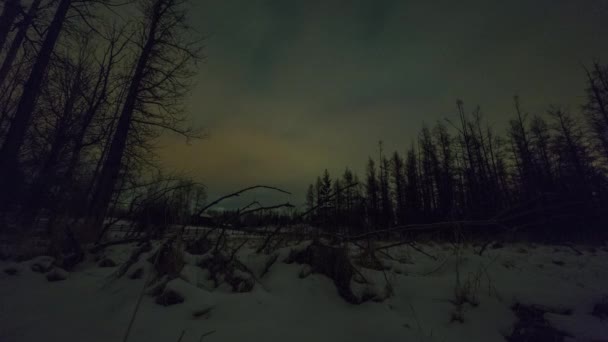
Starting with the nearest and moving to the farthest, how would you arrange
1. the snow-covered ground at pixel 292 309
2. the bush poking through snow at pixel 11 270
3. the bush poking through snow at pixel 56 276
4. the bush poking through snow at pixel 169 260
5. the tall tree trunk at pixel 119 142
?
the snow-covered ground at pixel 292 309 → the bush poking through snow at pixel 169 260 → the bush poking through snow at pixel 56 276 → the bush poking through snow at pixel 11 270 → the tall tree trunk at pixel 119 142

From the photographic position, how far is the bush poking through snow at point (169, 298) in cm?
152

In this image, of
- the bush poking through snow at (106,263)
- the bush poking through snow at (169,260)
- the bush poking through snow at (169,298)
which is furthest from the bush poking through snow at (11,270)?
the bush poking through snow at (169,298)

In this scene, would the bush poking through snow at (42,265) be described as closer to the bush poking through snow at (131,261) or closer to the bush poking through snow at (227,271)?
the bush poking through snow at (131,261)

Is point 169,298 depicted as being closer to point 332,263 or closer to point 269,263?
point 269,263

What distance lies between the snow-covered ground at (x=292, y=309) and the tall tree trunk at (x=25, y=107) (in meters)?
5.84

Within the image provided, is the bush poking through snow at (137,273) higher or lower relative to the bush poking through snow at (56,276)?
higher

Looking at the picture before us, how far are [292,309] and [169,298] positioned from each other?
2.74 feet

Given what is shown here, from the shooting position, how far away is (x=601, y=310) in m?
1.57

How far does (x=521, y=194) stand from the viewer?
19.2 meters

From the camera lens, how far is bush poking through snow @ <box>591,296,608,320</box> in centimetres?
154

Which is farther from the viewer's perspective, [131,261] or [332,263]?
[131,261]

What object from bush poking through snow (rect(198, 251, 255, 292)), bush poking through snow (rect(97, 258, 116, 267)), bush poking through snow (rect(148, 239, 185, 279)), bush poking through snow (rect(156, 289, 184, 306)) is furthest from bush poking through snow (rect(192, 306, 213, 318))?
bush poking through snow (rect(97, 258, 116, 267))

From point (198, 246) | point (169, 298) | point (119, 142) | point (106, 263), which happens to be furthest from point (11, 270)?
point (119, 142)

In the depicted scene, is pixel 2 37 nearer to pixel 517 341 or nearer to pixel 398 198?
pixel 517 341
